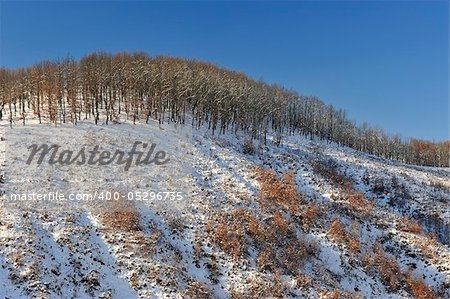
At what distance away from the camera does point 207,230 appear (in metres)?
31.3

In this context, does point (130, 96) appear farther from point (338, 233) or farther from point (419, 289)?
point (419, 289)

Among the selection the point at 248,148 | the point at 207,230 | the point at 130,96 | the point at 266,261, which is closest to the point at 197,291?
the point at 266,261

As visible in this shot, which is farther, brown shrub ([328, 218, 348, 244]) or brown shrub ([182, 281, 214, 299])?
brown shrub ([328, 218, 348, 244])

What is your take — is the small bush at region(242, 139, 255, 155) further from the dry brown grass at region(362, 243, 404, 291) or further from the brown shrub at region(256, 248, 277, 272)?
the brown shrub at region(256, 248, 277, 272)

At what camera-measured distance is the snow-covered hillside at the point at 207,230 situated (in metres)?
23.8

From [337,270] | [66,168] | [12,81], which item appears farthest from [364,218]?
[12,81]

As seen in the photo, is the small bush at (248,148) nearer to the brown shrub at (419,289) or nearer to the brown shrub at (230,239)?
the brown shrub at (230,239)

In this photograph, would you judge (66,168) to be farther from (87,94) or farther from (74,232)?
(87,94)

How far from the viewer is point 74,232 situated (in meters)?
26.4

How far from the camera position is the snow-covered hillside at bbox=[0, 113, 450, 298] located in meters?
23.8

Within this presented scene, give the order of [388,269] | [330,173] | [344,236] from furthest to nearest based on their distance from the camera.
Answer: [330,173] → [344,236] → [388,269]

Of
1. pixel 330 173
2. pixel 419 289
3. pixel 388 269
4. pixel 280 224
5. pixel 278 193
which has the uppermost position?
pixel 330 173

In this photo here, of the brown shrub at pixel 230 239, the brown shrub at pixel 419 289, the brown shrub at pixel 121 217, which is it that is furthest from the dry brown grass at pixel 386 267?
the brown shrub at pixel 121 217

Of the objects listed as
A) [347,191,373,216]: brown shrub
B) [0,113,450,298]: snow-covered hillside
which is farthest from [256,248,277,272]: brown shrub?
[347,191,373,216]: brown shrub
